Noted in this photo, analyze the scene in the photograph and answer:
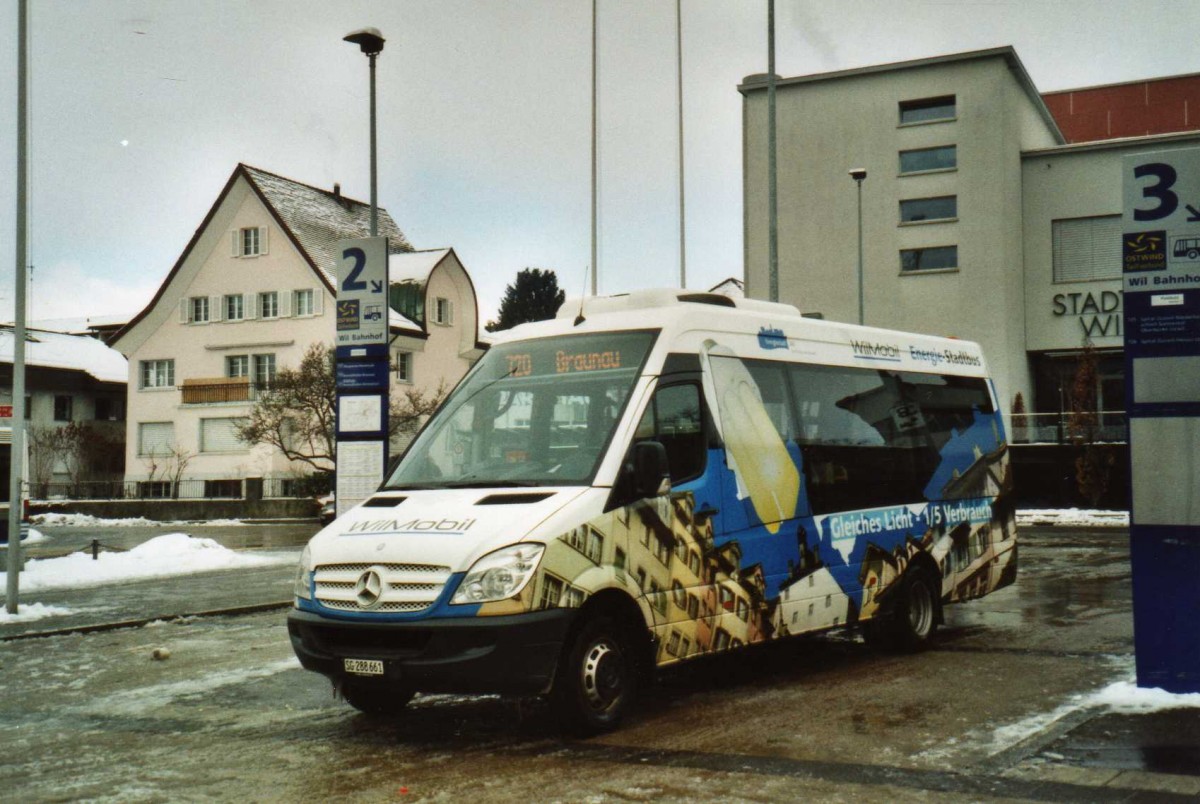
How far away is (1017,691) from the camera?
28.8ft

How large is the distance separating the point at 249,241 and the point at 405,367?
8.31 metres

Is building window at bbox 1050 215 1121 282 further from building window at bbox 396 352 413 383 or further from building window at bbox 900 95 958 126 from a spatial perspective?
building window at bbox 396 352 413 383

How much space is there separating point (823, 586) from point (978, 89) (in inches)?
1556

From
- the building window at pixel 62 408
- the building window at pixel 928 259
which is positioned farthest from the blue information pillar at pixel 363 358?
the building window at pixel 62 408

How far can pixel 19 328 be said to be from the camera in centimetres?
1502

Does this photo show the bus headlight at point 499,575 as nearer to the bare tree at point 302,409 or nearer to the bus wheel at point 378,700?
the bus wheel at point 378,700

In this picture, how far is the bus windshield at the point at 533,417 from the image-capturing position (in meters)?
7.98

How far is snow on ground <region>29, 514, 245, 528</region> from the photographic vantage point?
139ft

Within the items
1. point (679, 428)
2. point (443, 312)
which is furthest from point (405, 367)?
point (679, 428)

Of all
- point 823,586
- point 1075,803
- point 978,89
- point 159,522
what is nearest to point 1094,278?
point 978,89

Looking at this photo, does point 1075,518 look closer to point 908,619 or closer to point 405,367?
point 908,619

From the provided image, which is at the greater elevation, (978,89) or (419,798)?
(978,89)

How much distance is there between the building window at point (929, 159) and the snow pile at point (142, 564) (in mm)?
30394

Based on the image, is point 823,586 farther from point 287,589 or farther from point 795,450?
point 287,589
